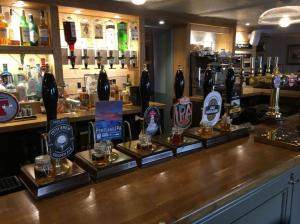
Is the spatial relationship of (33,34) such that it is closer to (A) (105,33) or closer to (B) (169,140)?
(A) (105,33)

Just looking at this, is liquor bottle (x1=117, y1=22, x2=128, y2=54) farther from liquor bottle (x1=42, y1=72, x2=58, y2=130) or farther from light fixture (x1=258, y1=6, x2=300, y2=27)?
liquor bottle (x1=42, y1=72, x2=58, y2=130)

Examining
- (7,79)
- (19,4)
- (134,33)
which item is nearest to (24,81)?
(7,79)

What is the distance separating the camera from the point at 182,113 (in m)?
A: 1.34

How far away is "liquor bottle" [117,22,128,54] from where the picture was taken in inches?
132

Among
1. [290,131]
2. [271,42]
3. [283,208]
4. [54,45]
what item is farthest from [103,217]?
[271,42]

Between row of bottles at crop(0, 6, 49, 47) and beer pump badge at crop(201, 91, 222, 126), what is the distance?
1963mm

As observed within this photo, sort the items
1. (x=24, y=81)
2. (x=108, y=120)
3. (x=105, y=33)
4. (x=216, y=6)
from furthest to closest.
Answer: (x=216, y=6), (x=105, y=33), (x=24, y=81), (x=108, y=120)

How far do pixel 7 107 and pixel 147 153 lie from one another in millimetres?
620

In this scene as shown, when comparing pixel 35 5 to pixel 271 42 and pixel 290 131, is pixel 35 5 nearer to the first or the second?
pixel 290 131

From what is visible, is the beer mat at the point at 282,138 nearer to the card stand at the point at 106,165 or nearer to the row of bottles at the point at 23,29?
the card stand at the point at 106,165

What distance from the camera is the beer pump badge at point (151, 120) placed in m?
1.25

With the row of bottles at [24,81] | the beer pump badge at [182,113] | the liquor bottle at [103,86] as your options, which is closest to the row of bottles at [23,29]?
the row of bottles at [24,81]

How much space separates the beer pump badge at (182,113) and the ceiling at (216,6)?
2.10 meters

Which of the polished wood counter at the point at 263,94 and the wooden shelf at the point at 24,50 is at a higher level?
the wooden shelf at the point at 24,50
